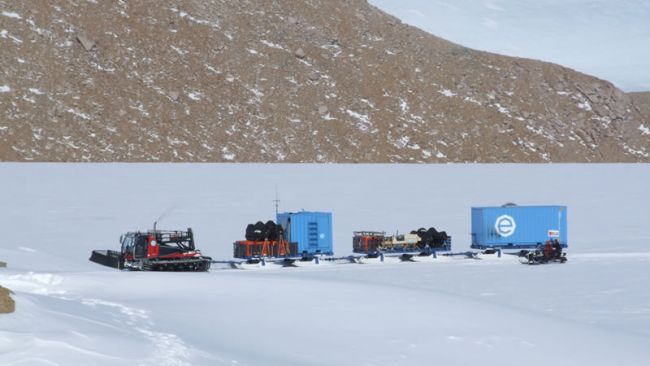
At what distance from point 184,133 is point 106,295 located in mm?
78983

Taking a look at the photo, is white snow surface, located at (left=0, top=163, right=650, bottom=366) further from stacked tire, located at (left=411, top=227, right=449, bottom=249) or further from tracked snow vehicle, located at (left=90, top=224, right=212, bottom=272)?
tracked snow vehicle, located at (left=90, top=224, right=212, bottom=272)

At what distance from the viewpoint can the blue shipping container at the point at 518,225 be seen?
3650cm

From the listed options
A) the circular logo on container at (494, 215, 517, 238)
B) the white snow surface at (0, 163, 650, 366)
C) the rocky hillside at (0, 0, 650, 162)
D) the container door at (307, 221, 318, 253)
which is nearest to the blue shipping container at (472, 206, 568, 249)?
the circular logo on container at (494, 215, 517, 238)

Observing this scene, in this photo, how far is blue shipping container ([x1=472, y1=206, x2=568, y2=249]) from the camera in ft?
120

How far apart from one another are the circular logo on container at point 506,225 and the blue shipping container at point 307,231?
22.2 ft

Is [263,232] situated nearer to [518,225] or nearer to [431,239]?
[431,239]

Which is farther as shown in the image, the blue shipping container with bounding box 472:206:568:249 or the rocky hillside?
the rocky hillside

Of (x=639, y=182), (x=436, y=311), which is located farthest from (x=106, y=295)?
(x=639, y=182)

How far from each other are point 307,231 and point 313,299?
1463 cm

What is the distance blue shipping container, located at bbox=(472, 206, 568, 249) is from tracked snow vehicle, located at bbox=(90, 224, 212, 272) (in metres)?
12.3

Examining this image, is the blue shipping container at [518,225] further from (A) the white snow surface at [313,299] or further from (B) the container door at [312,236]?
(B) the container door at [312,236]

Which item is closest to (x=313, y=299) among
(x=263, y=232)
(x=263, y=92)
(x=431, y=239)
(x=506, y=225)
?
(x=263, y=232)

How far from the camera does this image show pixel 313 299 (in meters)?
19.1

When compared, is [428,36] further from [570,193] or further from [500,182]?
[570,193]
